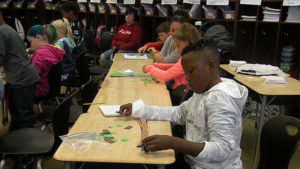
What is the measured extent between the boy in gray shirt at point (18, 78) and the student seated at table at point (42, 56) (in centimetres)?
29

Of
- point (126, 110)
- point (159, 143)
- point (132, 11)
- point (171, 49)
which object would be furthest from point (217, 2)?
point (159, 143)

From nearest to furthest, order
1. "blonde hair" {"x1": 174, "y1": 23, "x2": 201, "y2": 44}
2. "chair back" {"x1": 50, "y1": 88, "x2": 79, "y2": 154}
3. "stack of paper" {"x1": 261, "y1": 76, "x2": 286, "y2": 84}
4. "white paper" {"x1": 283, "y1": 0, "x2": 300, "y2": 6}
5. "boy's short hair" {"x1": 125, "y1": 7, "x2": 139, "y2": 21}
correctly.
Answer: "chair back" {"x1": 50, "y1": 88, "x2": 79, "y2": 154}, "blonde hair" {"x1": 174, "y1": 23, "x2": 201, "y2": 44}, "stack of paper" {"x1": 261, "y1": 76, "x2": 286, "y2": 84}, "white paper" {"x1": 283, "y1": 0, "x2": 300, "y2": 6}, "boy's short hair" {"x1": 125, "y1": 7, "x2": 139, "y2": 21}

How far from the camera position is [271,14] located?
12.9ft

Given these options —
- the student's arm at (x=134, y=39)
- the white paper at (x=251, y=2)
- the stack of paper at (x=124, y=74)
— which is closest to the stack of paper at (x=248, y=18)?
the white paper at (x=251, y=2)

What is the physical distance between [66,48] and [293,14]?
9.26 feet

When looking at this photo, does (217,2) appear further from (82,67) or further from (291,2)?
(82,67)

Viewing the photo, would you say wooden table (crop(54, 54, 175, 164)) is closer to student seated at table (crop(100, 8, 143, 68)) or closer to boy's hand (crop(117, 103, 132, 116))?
boy's hand (crop(117, 103, 132, 116))

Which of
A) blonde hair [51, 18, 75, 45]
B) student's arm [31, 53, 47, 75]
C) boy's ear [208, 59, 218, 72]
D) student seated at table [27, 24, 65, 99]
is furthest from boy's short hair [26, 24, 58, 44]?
boy's ear [208, 59, 218, 72]

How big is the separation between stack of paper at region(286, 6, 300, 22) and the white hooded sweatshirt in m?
2.86

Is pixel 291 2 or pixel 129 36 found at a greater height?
pixel 291 2

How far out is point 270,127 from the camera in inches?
55.5

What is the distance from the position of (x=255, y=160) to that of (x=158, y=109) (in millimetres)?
1300

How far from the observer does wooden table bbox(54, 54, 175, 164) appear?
4.14 feet

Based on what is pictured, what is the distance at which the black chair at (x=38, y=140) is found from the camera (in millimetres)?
1725
